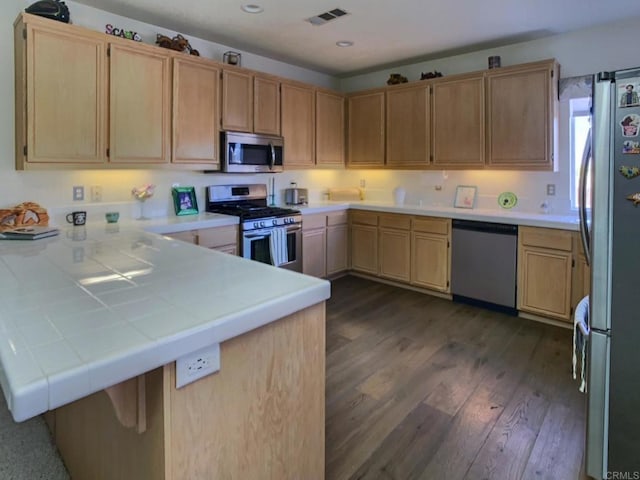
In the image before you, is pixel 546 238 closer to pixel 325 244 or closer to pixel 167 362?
pixel 325 244

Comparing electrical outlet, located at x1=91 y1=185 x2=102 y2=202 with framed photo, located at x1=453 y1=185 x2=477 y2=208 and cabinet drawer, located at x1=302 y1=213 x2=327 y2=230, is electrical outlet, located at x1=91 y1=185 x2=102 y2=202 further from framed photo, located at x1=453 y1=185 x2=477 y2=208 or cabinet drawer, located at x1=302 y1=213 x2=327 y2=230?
framed photo, located at x1=453 y1=185 x2=477 y2=208

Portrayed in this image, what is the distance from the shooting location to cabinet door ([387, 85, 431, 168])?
448 cm

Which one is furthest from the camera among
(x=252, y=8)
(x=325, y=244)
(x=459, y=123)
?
(x=325, y=244)

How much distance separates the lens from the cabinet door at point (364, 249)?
482 cm

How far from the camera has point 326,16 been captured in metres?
3.39

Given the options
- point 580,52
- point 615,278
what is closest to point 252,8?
point 580,52

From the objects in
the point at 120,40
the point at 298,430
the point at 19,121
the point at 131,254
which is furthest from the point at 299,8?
the point at 298,430

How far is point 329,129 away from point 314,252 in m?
1.60

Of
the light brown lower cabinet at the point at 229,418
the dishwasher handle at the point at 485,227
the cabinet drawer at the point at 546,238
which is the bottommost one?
the light brown lower cabinet at the point at 229,418

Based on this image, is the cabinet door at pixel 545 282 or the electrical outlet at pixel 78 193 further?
the cabinet door at pixel 545 282

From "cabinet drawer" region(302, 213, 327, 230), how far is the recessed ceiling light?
2031mm

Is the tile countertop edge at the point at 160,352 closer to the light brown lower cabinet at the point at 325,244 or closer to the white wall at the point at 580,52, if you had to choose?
the light brown lower cabinet at the point at 325,244

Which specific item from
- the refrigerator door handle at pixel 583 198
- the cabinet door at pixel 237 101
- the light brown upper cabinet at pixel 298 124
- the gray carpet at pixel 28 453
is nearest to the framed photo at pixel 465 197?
the light brown upper cabinet at pixel 298 124

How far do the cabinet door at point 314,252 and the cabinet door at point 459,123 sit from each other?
1.55 m
